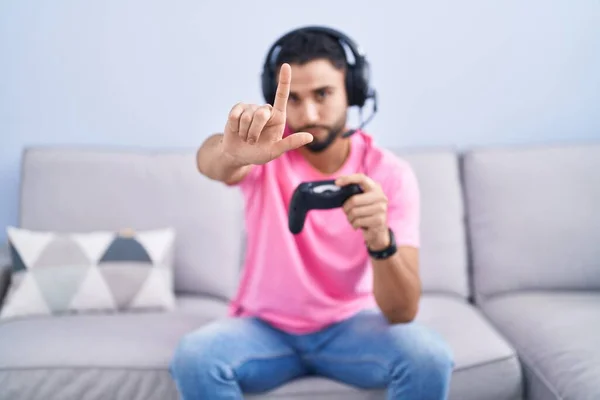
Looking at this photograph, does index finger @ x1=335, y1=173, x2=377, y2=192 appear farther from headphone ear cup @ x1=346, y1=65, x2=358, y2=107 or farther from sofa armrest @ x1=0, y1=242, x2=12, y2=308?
sofa armrest @ x1=0, y1=242, x2=12, y2=308

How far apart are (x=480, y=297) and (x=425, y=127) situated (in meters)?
0.63

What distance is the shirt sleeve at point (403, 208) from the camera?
1137 mm

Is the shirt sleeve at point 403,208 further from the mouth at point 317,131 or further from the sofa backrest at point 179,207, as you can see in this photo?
the sofa backrest at point 179,207

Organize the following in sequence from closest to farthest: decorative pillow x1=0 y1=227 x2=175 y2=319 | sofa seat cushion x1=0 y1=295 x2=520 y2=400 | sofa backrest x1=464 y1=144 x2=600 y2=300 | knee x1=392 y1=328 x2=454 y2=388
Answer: knee x1=392 y1=328 x2=454 y2=388
sofa seat cushion x1=0 y1=295 x2=520 y2=400
decorative pillow x1=0 y1=227 x2=175 y2=319
sofa backrest x1=464 y1=144 x2=600 y2=300

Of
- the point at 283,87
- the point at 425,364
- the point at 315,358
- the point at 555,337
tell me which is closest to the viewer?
the point at 283,87

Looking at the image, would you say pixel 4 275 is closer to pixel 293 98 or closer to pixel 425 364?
pixel 293 98

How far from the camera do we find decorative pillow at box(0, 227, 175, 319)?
1443 millimetres

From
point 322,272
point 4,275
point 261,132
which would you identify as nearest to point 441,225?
point 322,272

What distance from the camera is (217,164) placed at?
1.06m

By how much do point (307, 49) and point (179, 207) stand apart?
0.72 metres

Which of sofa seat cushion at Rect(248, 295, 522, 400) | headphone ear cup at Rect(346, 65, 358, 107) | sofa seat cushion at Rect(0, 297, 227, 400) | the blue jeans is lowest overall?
sofa seat cushion at Rect(248, 295, 522, 400)

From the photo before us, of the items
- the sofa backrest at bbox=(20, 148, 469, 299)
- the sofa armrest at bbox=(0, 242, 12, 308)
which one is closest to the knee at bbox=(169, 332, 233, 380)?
the sofa backrest at bbox=(20, 148, 469, 299)

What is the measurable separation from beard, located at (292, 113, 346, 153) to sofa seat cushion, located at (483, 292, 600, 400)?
2.10 ft

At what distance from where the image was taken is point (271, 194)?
120 cm
